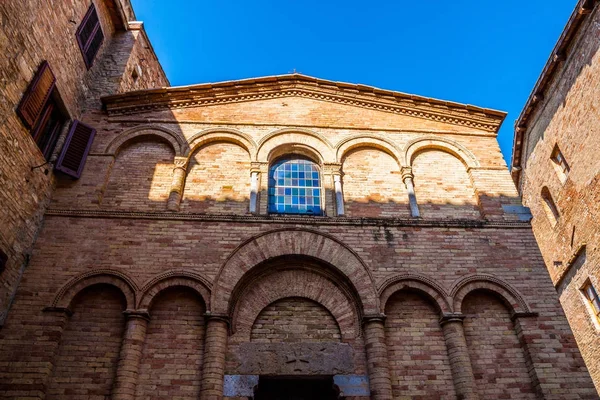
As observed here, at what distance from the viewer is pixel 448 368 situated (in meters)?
7.62

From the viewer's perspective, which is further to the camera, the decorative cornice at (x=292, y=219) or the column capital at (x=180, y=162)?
the column capital at (x=180, y=162)

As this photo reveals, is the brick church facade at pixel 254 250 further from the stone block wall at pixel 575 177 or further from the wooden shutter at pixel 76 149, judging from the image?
the stone block wall at pixel 575 177

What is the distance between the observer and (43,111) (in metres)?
8.84

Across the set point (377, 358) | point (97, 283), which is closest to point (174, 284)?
point (97, 283)

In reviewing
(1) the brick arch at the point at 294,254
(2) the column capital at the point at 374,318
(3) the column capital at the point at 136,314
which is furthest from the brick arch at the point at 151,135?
(2) the column capital at the point at 374,318

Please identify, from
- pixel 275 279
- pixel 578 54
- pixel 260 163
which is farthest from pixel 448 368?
pixel 578 54

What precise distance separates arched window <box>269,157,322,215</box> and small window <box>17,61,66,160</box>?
470 centimetres


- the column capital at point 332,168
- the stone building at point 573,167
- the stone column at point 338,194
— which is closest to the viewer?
the stone column at point 338,194

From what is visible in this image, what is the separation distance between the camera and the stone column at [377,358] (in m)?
7.20

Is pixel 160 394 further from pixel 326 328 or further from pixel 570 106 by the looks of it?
pixel 570 106

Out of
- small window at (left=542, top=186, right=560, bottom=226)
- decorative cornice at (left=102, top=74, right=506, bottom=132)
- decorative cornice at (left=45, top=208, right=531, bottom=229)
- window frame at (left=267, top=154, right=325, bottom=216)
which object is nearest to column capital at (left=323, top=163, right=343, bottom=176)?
window frame at (left=267, top=154, right=325, bottom=216)

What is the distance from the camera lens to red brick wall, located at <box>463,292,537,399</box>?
743 cm

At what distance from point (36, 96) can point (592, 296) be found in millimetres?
14107

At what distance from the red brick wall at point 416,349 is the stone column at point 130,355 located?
14.1 feet
